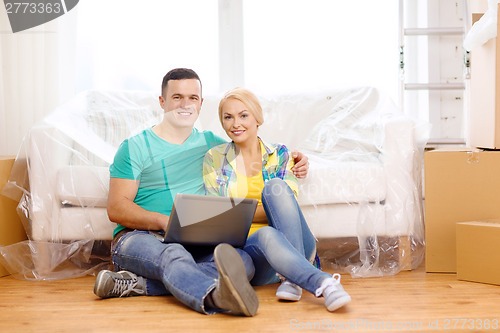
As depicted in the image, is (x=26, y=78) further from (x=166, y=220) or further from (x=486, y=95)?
(x=486, y=95)

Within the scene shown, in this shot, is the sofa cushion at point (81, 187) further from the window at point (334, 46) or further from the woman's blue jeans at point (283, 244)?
the window at point (334, 46)

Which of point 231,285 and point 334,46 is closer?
point 231,285

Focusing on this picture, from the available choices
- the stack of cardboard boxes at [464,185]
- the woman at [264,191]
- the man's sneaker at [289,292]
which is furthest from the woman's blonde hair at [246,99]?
the stack of cardboard boxes at [464,185]

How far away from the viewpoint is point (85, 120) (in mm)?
2166

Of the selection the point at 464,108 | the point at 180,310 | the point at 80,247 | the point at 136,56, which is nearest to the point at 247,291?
the point at 180,310

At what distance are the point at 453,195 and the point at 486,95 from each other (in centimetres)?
36

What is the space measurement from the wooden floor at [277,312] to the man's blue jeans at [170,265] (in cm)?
5

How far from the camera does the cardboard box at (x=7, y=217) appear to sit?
6.26ft

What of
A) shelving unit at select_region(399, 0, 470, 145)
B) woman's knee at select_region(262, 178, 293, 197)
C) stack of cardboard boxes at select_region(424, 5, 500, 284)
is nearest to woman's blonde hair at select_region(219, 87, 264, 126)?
woman's knee at select_region(262, 178, 293, 197)

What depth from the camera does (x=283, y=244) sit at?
1414 mm

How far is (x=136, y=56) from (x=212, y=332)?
199 cm

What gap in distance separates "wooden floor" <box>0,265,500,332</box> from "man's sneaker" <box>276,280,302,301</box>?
2cm

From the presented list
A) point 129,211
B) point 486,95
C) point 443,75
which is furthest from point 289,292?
point 443,75

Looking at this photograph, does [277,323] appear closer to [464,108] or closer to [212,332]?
[212,332]
